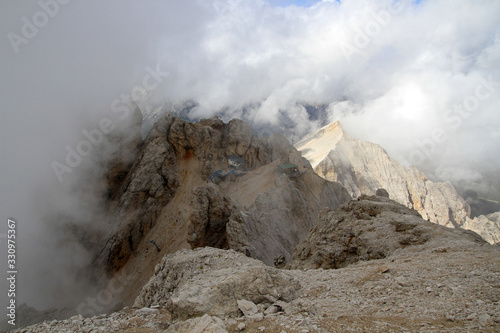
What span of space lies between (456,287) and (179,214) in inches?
1299

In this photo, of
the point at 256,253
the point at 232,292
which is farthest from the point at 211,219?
the point at 232,292

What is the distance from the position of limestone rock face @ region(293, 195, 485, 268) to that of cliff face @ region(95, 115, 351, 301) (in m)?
8.06

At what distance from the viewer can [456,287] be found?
25.4 ft

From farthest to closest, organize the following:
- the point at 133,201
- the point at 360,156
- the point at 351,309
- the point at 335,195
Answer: the point at 360,156 → the point at 335,195 → the point at 133,201 → the point at 351,309

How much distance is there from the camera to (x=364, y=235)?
16.0 metres

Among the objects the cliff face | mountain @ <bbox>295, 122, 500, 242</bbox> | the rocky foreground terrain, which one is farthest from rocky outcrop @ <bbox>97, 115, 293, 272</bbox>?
the rocky foreground terrain

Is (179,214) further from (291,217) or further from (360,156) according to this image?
(360,156)

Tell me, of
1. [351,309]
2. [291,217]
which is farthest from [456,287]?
[291,217]

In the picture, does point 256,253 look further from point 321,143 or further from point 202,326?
point 321,143

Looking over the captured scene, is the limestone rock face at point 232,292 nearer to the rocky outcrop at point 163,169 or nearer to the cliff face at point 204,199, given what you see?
the cliff face at point 204,199

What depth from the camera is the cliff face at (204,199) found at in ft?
89.7

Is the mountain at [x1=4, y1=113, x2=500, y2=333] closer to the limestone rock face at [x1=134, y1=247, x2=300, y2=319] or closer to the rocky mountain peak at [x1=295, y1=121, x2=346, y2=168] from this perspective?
the limestone rock face at [x1=134, y1=247, x2=300, y2=319]

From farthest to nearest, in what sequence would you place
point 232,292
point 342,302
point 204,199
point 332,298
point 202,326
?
point 204,199, point 332,298, point 232,292, point 342,302, point 202,326

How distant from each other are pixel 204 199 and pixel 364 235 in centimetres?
1560
